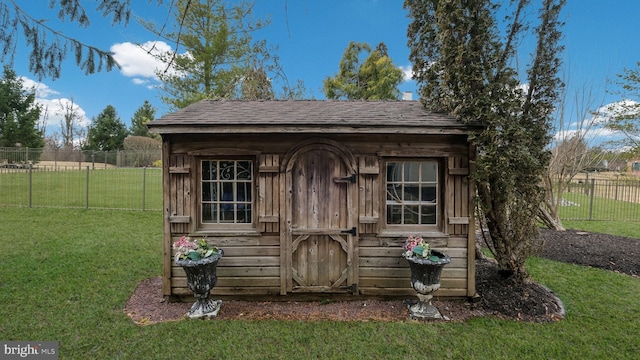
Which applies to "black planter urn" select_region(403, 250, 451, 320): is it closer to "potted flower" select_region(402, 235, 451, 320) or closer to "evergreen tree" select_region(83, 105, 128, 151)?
"potted flower" select_region(402, 235, 451, 320)

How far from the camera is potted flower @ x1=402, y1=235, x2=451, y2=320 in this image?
332 centimetres

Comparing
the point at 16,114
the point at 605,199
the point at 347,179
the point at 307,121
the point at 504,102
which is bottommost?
the point at 605,199

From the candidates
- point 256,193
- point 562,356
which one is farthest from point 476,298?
point 256,193

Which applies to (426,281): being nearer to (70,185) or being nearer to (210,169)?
(210,169)

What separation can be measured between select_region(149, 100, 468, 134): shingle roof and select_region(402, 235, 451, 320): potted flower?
1.50m

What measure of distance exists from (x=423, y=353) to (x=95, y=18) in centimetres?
499

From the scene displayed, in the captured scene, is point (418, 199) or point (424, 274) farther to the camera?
point (418, 199)

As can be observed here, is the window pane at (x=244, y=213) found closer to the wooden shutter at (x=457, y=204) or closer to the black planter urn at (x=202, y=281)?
the black planter urn at (x=202, y=281)

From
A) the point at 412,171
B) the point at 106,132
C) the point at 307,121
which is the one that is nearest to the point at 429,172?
the point at 412,171

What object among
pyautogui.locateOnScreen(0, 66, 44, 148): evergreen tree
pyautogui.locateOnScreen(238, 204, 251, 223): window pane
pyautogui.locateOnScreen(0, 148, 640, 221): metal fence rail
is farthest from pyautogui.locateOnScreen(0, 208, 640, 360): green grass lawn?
pyautogui.locateOnScreen(0, 66, 44, 148): evergreen tree

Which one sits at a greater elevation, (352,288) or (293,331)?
(352,288)

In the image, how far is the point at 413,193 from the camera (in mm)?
3908

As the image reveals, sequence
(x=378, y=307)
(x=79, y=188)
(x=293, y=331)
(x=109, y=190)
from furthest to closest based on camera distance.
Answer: (x=109, y=190) → (x=79, y=188) → (x=378, y=307) → (x=293, y=331)

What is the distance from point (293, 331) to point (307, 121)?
8.18 feet
